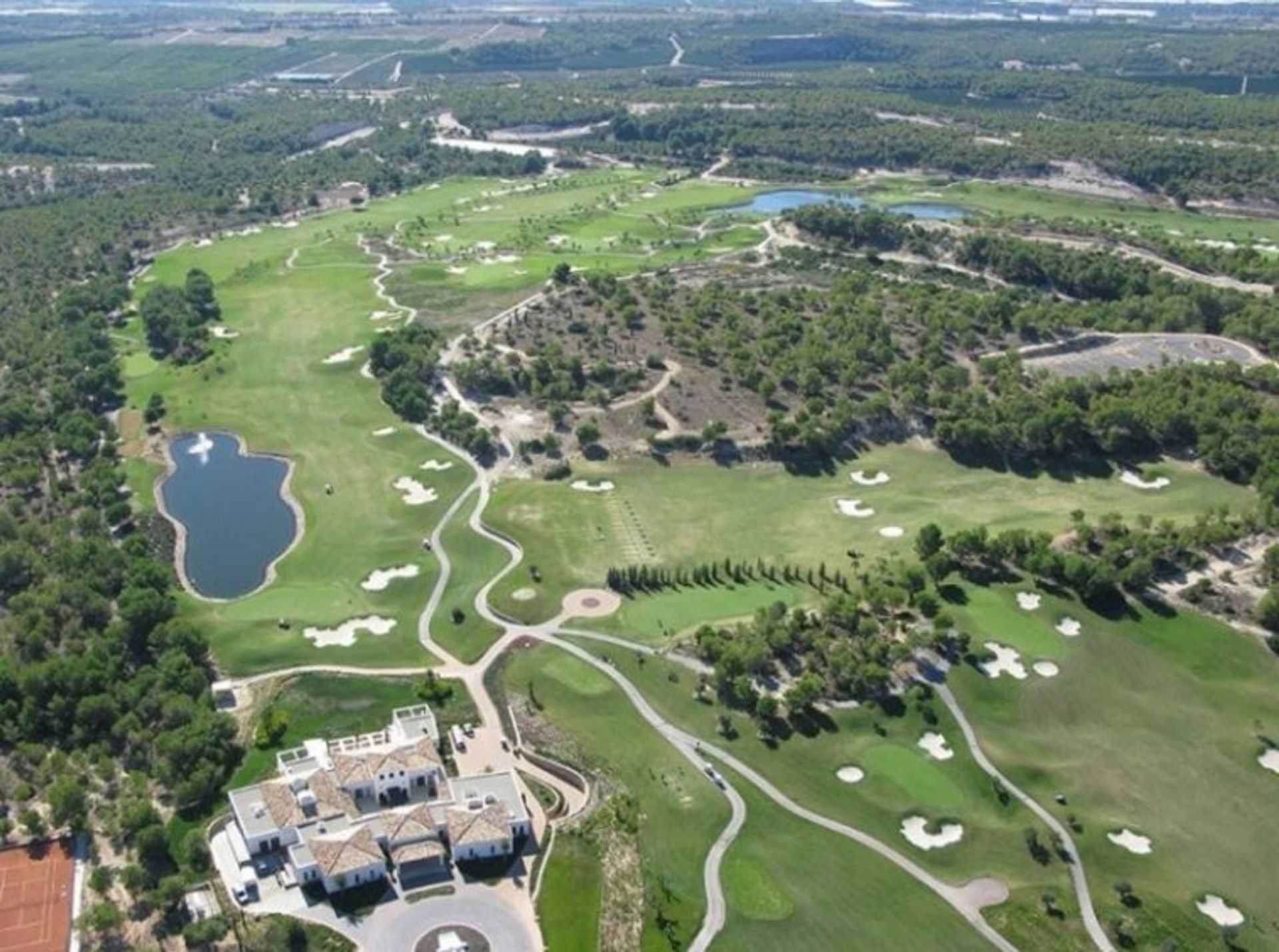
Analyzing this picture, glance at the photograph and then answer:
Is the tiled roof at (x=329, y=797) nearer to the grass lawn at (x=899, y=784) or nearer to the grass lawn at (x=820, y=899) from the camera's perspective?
Answer: the grass lawn at (x=899, y=784)

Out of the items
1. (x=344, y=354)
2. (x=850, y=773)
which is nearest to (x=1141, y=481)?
(x=850, y=773)

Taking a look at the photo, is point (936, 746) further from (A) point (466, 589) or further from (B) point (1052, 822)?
(A) point (466, 589)

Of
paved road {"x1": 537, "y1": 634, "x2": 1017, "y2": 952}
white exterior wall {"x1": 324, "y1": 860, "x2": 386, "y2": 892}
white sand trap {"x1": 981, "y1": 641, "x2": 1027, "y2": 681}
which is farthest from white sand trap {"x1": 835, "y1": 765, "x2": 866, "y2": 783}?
white exterior wall {"x1": 324, "y1": 860, "x2": 386, "y2": 892}

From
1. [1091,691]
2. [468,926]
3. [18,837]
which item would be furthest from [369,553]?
[1091,691]

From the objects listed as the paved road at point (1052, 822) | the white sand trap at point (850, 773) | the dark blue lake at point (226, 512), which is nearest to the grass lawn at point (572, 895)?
the white sand trap at point (850, 773)

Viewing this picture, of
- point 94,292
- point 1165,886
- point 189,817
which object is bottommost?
point 1165,886

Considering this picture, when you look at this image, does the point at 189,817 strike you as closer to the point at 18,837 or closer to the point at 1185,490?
the point at 18,837
